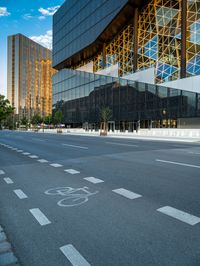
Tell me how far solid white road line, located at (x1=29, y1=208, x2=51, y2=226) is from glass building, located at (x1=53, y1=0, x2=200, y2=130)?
3492 centimetres

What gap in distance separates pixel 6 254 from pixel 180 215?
8.83ft

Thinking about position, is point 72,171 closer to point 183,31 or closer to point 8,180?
point 8,180

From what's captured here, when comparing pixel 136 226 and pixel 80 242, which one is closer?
pixel 80 242

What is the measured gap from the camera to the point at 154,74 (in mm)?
43094

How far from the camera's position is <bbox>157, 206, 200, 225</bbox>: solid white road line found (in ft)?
11.3

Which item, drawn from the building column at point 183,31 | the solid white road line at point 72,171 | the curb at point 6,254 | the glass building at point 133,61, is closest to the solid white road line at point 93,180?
the solid white road line at point 72,171

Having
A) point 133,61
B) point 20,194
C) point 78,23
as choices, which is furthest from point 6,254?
point 78,23

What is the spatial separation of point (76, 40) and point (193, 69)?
37.9m

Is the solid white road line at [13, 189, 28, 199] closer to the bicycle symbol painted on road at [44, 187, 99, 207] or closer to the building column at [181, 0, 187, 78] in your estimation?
the bicycle symbol painted on road at [44, 187, 99, 207]

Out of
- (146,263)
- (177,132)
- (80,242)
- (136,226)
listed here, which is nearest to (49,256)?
(80,242)

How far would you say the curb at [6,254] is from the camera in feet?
8.15

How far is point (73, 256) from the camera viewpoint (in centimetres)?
259

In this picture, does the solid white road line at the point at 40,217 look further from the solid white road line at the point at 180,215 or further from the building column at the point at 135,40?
the building column at the point at 135,40

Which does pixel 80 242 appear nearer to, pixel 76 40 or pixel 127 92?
pixel 127 92
